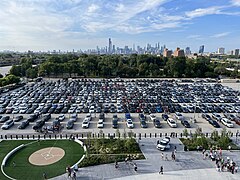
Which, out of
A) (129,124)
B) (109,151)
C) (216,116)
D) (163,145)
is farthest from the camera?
(216,116)

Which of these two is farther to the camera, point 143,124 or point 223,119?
point 223,119

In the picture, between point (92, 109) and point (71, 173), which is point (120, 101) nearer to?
point (92, 109)

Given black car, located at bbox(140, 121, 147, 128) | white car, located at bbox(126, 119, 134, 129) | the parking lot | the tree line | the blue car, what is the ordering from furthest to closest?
1. the tree line
2. the blue car
3. the parking lot
4. black car, located at bbox(140, 121, 147, 128)
5. white car, located at bbox(126, 119, 134, 129)

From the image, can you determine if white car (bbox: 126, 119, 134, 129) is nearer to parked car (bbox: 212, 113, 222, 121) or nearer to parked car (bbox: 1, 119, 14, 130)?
parked car (bbox: 212, 113, 222, 121)

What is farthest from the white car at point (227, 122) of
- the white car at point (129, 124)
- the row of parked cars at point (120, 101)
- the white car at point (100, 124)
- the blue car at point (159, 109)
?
the white car at point (100, 124)

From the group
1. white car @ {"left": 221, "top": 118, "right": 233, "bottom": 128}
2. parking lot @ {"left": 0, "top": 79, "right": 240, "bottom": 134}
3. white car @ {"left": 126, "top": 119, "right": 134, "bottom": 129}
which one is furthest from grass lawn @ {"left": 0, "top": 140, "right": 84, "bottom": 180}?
white car @ {"left": 221, "top": 118, "right": 233, "bottom": 128}

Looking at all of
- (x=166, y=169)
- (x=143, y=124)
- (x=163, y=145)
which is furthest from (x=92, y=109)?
(x=166, y=169)
